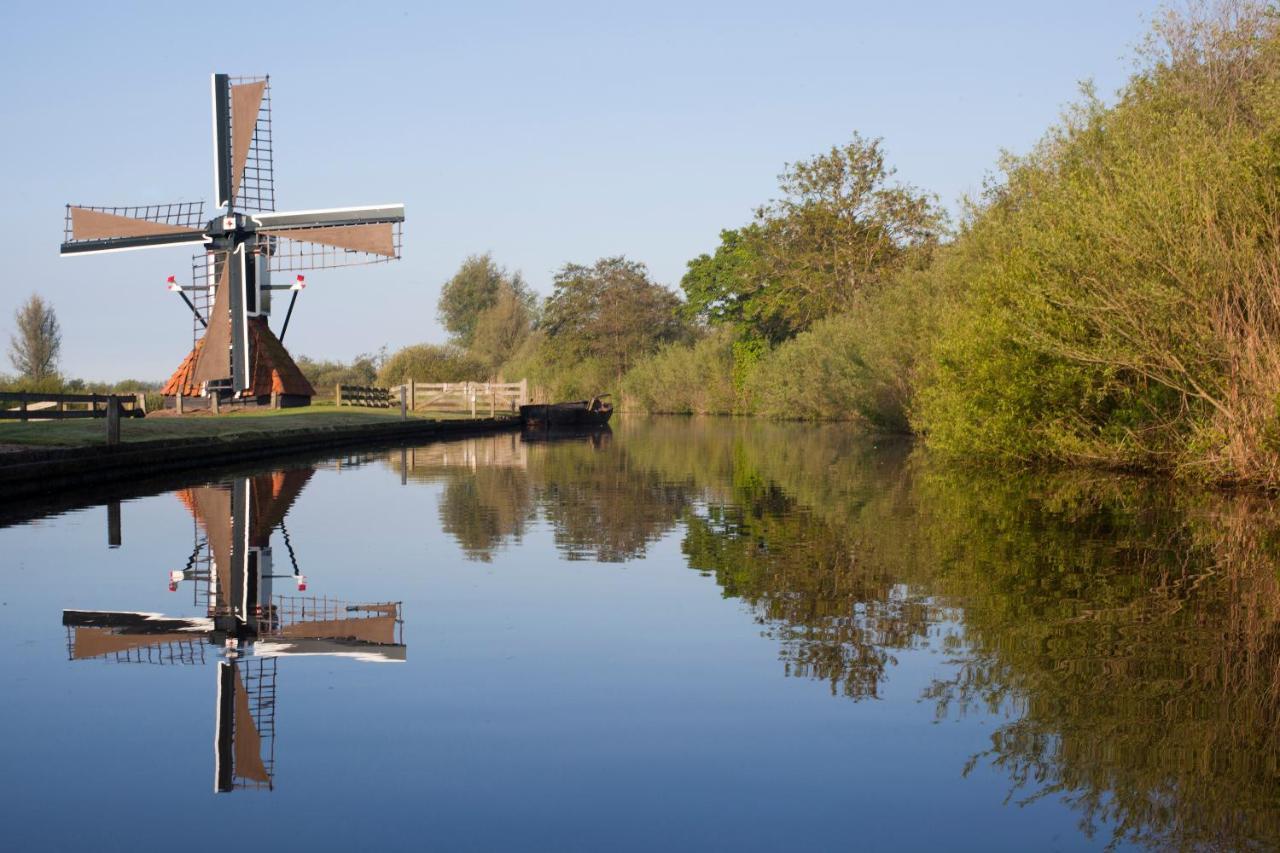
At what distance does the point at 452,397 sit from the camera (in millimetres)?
69250

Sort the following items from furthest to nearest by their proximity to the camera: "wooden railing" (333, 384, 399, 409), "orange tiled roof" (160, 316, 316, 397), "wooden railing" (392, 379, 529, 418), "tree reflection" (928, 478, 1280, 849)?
"wooden railing" (392, 379, 529, 418), "wooden railing" (333, 384, 399, 409), "orange tiled roof" (160, 316, 316, 397), "tree reflection" (928, 478, 1280, 849)

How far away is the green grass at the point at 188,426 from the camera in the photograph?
87.2ft

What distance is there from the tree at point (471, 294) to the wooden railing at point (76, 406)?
9899cm

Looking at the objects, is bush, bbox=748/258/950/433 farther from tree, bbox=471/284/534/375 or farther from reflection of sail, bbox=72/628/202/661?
tree, bbox=471/284/534/375

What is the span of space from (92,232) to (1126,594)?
158 feet

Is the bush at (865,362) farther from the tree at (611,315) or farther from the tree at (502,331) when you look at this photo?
the tree at (502,331)

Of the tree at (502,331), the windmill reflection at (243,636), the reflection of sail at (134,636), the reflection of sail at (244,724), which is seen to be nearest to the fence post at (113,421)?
the windmill reflection at (243,636)

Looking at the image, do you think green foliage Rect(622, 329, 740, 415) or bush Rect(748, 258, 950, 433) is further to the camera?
green foliage Rect(622, 329, 740, 415)

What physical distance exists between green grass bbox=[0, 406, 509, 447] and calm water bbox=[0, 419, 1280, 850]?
12.4 metres

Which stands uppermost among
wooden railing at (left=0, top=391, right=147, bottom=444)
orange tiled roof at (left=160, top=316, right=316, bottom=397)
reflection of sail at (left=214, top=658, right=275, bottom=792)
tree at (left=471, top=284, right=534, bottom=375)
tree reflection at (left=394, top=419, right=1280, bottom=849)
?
tree at (left=471, top=284, right=534, bottom=375)

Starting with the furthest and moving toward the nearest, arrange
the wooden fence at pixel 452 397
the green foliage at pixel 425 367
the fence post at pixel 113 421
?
the green foliage at pixel 425 367 < the wooden fence at pixel 452 397 < the fence post at pixel 113 421

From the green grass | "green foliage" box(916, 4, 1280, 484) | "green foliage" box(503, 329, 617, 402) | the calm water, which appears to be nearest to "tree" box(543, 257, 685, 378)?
"green foliage" box(503, 329, 617, 402)

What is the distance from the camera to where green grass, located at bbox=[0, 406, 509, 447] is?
26594 millimetres

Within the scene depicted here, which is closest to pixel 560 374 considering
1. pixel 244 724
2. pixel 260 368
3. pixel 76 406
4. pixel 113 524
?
pixel 260 368
